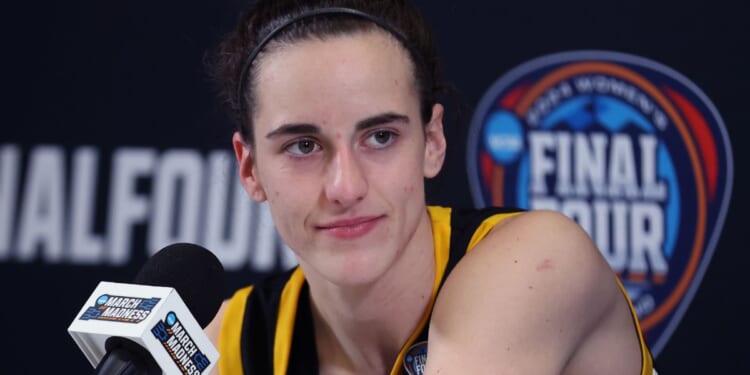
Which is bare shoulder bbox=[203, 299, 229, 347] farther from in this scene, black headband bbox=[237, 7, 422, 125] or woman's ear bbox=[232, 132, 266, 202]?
black headband bbox=[237, 7, 422, 125]

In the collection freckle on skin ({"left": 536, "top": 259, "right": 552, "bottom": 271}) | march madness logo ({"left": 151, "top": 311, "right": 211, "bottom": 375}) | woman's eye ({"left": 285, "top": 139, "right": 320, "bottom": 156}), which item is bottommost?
freckle on skin ({"left": 536, "top": 259, "right": 552, "bottom": 271})

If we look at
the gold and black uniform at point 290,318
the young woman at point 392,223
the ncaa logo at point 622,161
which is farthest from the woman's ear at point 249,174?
the ncaa logo at point 622,161

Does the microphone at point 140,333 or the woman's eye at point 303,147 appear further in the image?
the woman's eye at point 303,147

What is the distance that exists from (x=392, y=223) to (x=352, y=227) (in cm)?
6

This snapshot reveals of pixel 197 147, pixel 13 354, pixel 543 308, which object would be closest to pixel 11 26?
pixel 197 147

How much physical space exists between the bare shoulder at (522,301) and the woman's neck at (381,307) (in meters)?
0.14

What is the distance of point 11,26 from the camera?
2.00 m

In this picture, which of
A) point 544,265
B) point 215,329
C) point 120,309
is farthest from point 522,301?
point 215,329

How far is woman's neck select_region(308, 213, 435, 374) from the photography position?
4.58 feet

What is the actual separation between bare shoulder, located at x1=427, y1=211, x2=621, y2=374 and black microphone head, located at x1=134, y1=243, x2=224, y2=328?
0.28 m

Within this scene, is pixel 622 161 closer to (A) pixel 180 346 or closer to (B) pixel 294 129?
(B) pixel 294 129

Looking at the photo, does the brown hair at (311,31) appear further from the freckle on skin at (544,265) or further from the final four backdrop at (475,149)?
the final four backdrop at (475,149)

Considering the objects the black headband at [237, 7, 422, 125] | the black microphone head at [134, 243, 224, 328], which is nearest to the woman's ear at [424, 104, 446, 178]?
the black headband at [237, 7, 422, 125]

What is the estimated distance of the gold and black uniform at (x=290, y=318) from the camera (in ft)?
4.68
